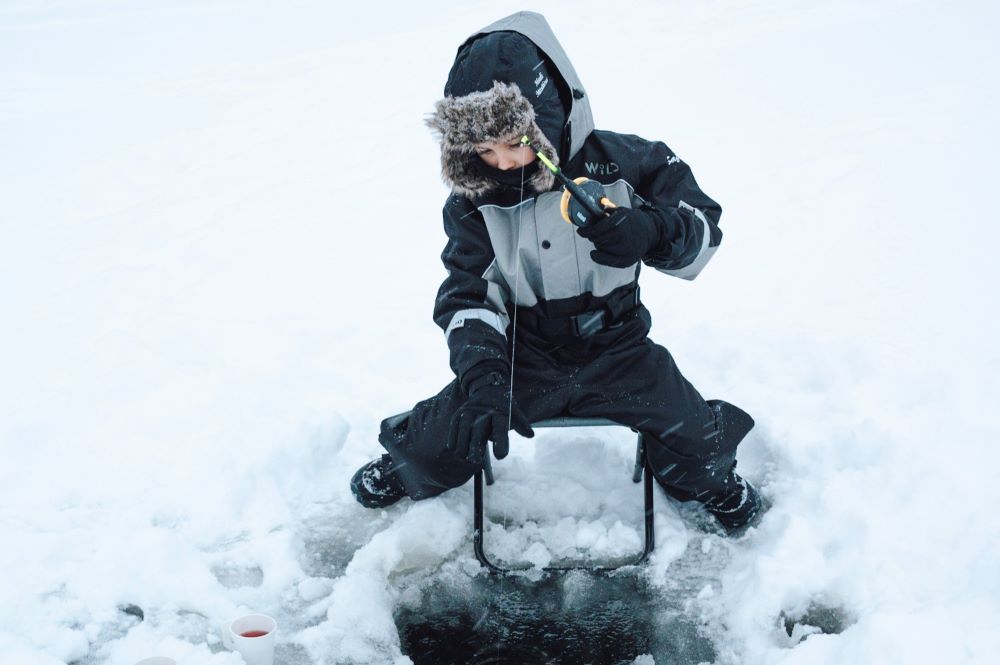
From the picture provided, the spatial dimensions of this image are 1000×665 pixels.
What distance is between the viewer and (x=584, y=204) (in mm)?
2508

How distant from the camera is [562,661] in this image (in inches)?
106

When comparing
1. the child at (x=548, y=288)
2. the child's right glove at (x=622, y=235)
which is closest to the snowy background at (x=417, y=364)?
the child at (x=548, y=288)

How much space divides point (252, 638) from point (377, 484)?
840 millimetres

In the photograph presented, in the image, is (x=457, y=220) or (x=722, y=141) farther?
(x=722, y=141)

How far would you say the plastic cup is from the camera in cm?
243

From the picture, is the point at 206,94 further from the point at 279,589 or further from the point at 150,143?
the point at 279,589

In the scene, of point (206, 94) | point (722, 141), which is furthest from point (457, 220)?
point (206, 94)

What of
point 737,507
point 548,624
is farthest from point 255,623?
point 737,507

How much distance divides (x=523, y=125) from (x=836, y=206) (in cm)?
308

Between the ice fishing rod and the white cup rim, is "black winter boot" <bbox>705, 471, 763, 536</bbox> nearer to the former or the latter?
the ice fishing rod

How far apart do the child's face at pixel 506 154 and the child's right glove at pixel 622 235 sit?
0.83ft

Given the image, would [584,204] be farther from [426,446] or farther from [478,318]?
[426,446]

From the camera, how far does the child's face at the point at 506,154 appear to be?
8.39 feet

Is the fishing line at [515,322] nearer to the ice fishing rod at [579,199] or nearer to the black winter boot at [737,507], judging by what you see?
the ice fishing rod at [579,199]
